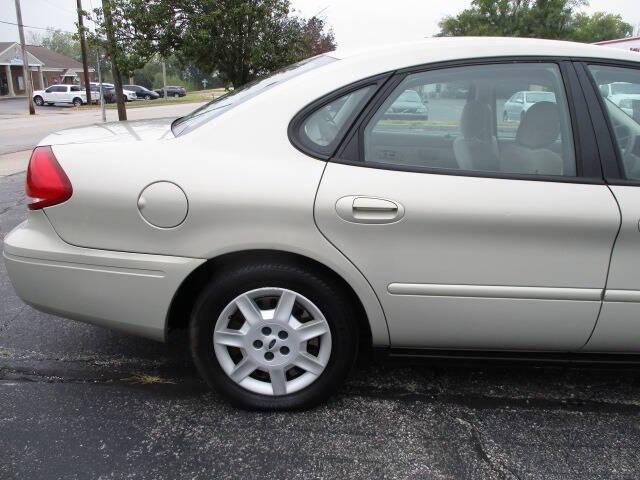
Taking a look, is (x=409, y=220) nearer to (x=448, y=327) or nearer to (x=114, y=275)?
(x=448, y=327)

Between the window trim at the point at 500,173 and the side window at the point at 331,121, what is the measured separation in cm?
3

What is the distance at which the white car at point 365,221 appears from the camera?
7.78 feet

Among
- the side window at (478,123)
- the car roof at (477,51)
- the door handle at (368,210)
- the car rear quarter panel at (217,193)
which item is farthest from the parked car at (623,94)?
the car rear quarter panel at (217,193)

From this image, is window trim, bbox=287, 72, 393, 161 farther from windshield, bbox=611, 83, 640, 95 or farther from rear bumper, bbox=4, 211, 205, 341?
windshield, bbox=611, 83, 640, 95

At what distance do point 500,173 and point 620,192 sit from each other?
49 centimetres

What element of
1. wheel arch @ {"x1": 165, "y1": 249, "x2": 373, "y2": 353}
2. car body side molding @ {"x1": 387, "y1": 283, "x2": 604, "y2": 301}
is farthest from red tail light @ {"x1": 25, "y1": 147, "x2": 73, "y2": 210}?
car body side molding @ {"x1": 387, "y1": 283, "x2": 604, "y2": 301}

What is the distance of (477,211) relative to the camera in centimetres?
236

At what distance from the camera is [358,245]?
2.39 metres

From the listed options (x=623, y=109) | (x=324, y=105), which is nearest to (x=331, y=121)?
(x=324, y=105)

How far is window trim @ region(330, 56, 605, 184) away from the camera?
2.40 meters

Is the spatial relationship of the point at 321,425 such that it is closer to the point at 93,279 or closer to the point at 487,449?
the point at 487,449

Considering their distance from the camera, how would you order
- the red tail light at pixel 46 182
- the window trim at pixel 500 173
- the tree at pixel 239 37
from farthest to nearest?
the tree at pixel 239 37 < the red tail light at pixel 46 182 < the window trim at pixel 500 173

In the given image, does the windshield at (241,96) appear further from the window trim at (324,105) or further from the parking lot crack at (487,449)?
the parking lot crack at (487,449)

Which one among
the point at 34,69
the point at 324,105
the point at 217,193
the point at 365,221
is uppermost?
the point at 34,69
